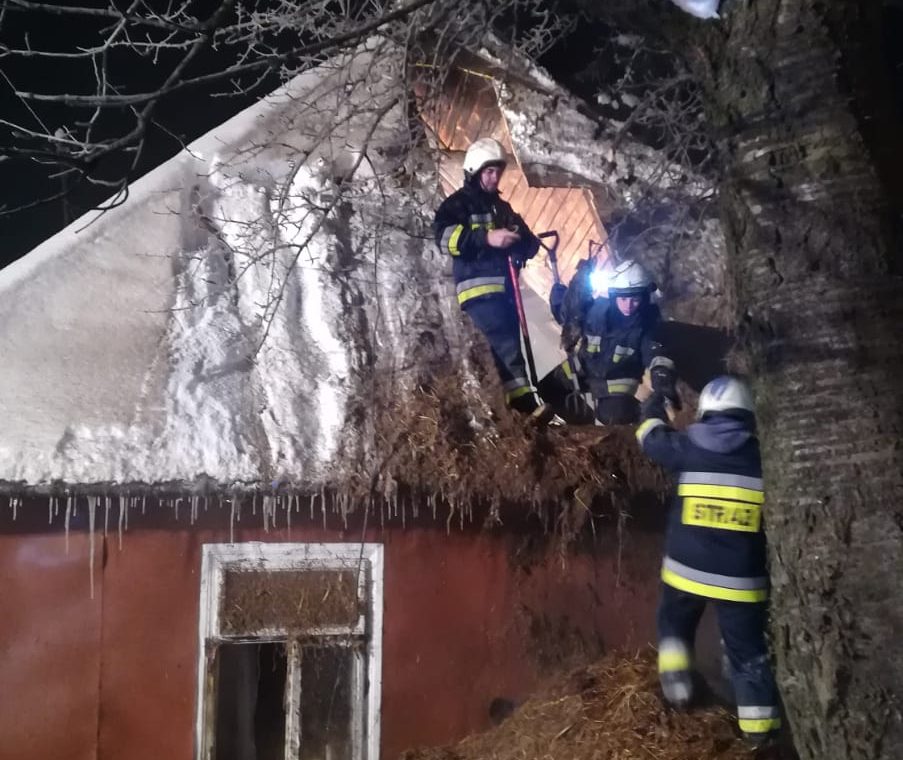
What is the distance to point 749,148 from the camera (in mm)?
2500

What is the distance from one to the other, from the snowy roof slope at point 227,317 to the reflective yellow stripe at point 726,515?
1.74 metres

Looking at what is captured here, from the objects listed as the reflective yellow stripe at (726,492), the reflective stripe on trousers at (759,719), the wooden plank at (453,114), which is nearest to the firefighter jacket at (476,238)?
the wooden plank at (453,114)

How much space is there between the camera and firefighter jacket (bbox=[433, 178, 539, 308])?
445cm

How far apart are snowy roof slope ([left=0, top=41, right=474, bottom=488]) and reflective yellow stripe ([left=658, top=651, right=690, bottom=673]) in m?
1.85

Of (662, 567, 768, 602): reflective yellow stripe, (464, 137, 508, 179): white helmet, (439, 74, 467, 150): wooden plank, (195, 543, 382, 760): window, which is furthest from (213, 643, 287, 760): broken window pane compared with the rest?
(439, 74, 467, 150): wooden plank

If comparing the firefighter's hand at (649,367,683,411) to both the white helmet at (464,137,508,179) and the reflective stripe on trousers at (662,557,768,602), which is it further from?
the white helmet at (464,137,508,179)

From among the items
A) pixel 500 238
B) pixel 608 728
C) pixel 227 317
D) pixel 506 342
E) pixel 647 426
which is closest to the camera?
pixel 608 728

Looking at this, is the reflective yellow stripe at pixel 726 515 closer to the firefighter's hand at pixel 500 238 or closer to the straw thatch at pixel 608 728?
the straw thatch at pixel 608 728

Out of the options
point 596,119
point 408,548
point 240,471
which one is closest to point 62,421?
point 240,471

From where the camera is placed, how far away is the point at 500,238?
14.3 feet

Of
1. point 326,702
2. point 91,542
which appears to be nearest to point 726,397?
point 326,702

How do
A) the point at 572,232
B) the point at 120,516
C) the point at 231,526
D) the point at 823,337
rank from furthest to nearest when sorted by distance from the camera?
the point at 572,232, the point at 231,526, the point at 120,516, the point at 823,337

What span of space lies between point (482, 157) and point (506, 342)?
116 centimetres

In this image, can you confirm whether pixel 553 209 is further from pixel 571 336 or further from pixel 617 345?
pixel 617 345
